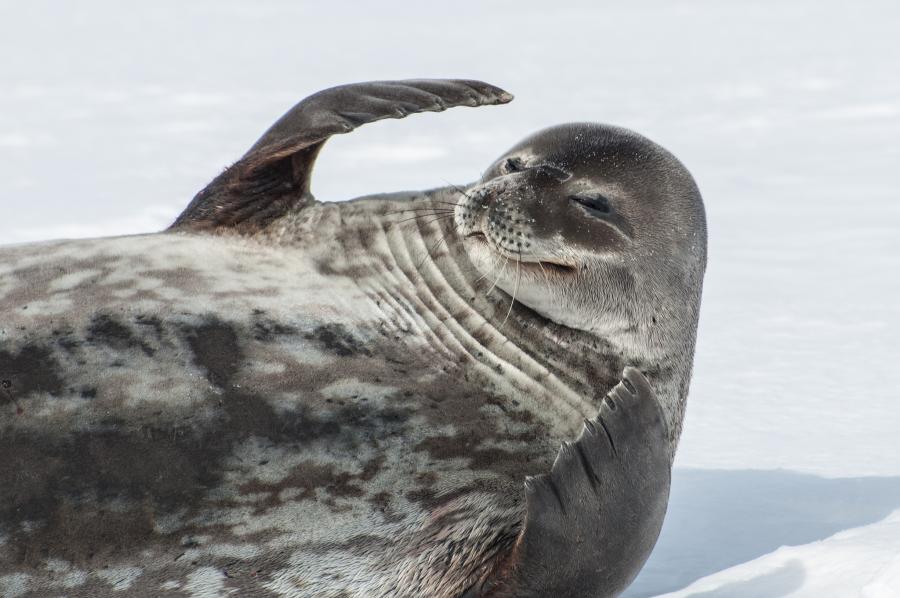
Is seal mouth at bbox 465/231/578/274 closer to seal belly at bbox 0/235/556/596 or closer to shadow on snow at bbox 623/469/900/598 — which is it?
seal belly at bbox 0/235/556/596

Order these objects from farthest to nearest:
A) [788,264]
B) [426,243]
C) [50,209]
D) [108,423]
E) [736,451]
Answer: [50,209]
[788,264]
[736,451]
[426,243]
[108,423]

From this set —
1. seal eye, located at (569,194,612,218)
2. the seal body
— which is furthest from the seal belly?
seal eye, located at (569,194,612,218)

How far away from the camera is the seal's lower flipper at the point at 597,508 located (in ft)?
9.23

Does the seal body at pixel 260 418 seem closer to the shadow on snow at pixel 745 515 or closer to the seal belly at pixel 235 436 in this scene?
the seal belly at pixel 235 436

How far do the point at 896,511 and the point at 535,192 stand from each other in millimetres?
1974

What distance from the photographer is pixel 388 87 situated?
3.75 m

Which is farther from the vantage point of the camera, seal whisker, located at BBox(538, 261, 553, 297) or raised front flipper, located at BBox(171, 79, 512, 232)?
raised front flipper, located at BBox(171, 79, 512, 232)

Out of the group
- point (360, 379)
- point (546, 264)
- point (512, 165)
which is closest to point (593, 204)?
point (546, 264)

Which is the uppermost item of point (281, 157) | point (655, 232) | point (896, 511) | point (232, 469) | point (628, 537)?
point (281, 157)

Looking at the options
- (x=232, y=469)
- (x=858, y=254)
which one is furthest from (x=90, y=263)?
(x=858, y=254)

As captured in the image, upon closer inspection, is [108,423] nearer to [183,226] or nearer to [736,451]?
[183,226]

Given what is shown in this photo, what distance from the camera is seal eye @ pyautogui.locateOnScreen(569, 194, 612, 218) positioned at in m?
3.43

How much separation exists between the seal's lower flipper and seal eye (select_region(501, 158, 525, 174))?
0.95 meters

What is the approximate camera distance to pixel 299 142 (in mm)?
3664
